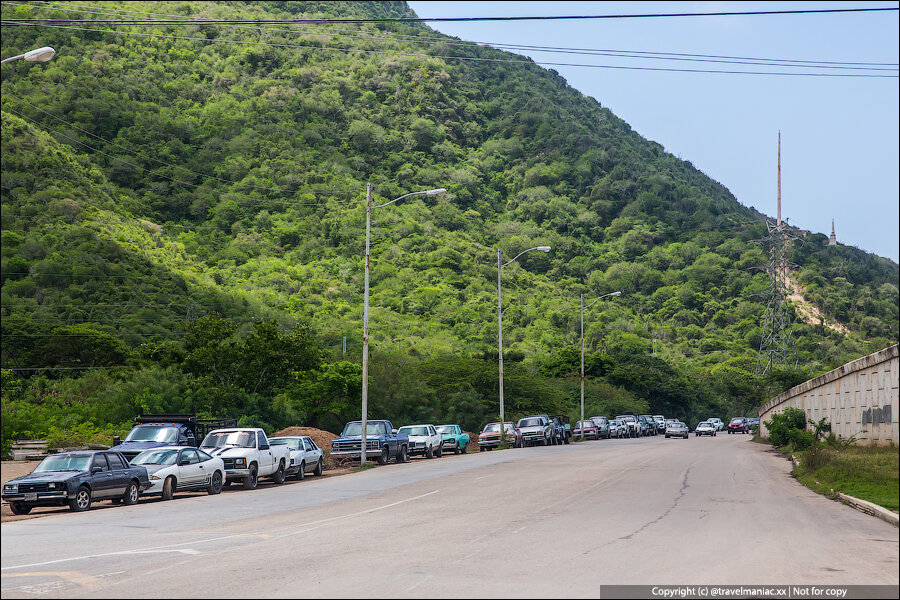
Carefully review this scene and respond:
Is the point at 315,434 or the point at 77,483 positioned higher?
the point at 77,483

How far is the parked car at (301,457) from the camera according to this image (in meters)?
29.1

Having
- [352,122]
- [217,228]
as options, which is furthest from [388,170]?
[217,228]

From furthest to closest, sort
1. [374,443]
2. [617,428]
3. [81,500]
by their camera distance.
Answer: [617,428] → [374,443] → [81,500]

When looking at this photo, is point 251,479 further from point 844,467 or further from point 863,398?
point 863,398

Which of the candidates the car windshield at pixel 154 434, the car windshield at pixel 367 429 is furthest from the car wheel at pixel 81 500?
the car windshield at pixel 367 429

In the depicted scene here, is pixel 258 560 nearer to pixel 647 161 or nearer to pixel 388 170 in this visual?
pixel 388 170

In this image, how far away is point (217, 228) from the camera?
109000 millimetres

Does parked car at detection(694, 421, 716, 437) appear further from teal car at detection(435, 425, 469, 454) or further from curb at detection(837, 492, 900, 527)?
curb at detection(837, 492, 900, 527)

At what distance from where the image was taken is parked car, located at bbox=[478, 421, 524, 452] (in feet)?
164

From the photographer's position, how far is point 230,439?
27438mm

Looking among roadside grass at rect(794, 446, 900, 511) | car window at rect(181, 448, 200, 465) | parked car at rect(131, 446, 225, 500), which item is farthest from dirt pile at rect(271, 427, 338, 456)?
roadside grass at rect(794, 446, 900, 511)

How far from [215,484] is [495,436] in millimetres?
26669

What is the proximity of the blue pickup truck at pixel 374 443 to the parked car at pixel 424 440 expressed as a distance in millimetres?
1406

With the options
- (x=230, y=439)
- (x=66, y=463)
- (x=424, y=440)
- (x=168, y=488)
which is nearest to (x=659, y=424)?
(x=424, y=440)
